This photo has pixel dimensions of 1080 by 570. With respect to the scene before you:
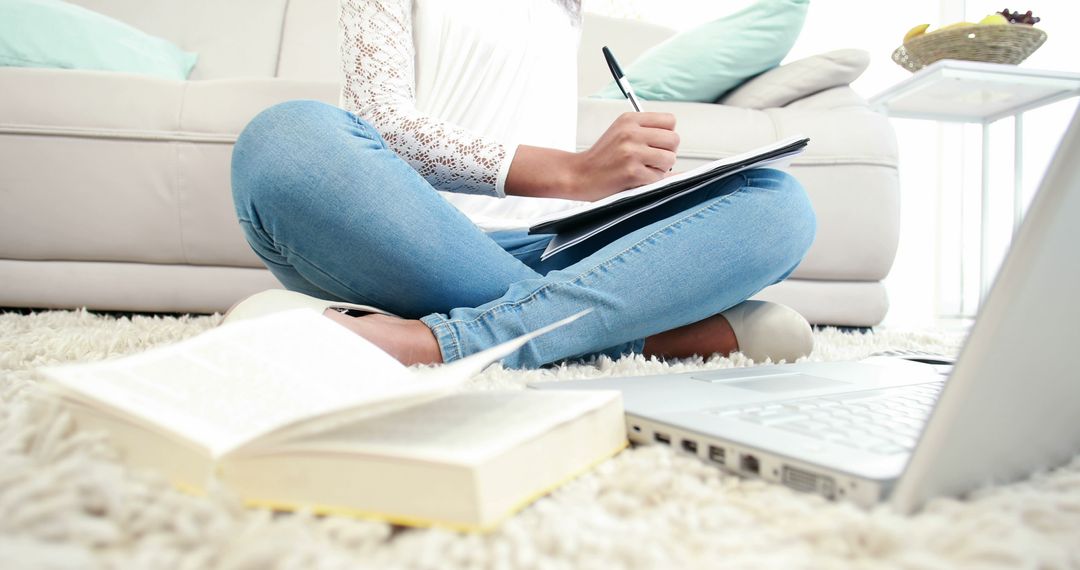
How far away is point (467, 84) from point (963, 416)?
75 centimetres

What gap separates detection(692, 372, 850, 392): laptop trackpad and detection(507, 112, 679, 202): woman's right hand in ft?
0.76

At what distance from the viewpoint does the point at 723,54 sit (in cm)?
137

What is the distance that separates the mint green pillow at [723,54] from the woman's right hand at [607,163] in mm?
781

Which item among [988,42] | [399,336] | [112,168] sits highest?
[988,42]

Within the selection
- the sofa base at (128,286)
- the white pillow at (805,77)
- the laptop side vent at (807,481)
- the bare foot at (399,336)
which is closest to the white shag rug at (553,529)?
the laptop side vent at (807,481)

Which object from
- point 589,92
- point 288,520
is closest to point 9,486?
point 288,520

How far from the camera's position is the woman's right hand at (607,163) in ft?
2.10

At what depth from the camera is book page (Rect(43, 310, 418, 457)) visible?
27cm

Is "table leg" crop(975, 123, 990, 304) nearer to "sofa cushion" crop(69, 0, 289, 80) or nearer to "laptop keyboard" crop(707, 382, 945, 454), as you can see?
"laptop keyboard" crop(707, 382, 945, 454)

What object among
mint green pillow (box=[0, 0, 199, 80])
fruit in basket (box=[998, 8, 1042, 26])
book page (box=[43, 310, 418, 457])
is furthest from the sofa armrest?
fruit in basket (box=[998, 8, 1042, 26])

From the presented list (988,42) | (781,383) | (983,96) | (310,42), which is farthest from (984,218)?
(310,42)

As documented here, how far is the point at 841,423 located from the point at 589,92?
1.73 metres

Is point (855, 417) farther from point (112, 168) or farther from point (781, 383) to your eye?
point (112, 168)

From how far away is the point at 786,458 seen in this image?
11.2 inches
